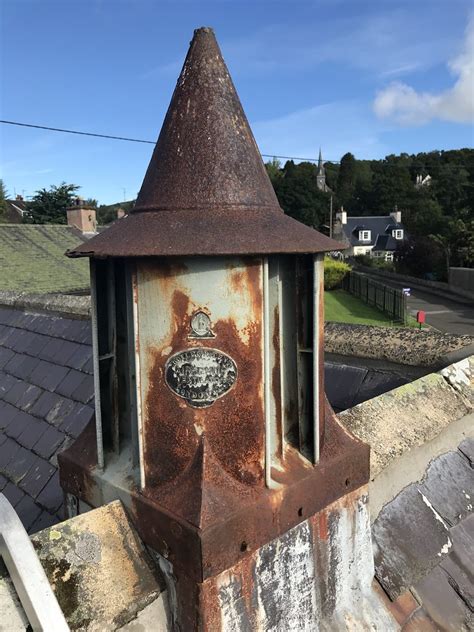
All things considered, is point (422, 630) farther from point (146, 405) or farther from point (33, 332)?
point (33, 332)

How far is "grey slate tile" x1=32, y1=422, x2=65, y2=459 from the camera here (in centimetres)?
350

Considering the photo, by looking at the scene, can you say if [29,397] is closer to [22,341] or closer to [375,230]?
[22,341]

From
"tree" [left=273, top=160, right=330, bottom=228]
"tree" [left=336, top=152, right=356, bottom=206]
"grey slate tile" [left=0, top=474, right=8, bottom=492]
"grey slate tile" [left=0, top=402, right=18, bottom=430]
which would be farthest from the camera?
"tree" [left=336, top=152, right=356, bottom=206]

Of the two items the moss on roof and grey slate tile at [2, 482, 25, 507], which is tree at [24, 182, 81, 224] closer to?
the moss on roof

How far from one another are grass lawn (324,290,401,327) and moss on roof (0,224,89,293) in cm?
1218

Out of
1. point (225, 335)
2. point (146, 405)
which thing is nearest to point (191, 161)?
point (225, 335)

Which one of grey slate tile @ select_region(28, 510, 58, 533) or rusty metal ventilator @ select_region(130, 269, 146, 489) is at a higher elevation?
rusty metal ventilator @ select_region(130, 269, 146, 489)

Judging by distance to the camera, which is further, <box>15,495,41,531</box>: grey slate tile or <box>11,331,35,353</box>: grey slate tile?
<box>11,331,35,353</box>: grey slate tile

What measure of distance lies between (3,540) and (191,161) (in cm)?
130

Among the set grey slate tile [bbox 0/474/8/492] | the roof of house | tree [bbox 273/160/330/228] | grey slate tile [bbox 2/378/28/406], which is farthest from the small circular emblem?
tree [bbox 273/160/330/228]

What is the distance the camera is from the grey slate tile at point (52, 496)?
293cm

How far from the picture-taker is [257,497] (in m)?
1.63

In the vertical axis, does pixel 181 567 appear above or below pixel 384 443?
above

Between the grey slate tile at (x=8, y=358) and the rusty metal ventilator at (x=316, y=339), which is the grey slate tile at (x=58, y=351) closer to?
the grey slate tile at (x=8, y=358)
